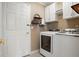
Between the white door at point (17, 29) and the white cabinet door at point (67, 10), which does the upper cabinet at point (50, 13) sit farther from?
the white door at point (17, 29)

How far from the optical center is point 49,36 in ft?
10.4

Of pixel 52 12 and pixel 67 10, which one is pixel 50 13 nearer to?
pixel 52 12

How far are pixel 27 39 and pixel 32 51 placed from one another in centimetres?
64

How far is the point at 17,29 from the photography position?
322 centimetres

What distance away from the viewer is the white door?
298 cm

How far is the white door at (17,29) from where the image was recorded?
2982 mm

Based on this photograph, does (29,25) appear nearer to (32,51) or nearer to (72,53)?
(32,51)

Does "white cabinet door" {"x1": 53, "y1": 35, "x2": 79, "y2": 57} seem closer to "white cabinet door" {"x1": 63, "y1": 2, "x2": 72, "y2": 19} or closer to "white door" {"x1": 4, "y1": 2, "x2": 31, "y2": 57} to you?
"white cabinet door" {"x1": 63, "y1": 2, "x2": 72, "y2": 19}

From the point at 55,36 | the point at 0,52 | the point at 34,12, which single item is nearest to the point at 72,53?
the point at 55,36

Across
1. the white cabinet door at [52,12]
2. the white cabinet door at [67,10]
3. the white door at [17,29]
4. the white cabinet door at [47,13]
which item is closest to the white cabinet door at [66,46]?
the white cabinet door at [67,10]

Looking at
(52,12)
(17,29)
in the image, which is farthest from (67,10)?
(17,29)

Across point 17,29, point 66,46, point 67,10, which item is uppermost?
point 67,10

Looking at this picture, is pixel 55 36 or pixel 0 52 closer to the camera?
pixel 0 52

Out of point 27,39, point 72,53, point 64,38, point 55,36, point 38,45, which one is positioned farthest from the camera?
point 38,45
